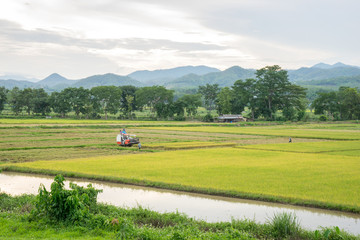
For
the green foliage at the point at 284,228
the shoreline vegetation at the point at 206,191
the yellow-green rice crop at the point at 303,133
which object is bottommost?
the yellow-green rice crop at the point at 303,133

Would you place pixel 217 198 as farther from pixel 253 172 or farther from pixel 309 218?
pixel 253 172

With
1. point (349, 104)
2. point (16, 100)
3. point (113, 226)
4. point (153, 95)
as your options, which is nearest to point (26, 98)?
point (16, 100)

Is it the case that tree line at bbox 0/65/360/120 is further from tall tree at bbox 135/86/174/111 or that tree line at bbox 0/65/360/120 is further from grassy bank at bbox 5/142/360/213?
grassy bank at bbox 5/142/360/213

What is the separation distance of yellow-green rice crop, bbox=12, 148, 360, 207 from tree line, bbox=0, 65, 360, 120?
69.7 metres

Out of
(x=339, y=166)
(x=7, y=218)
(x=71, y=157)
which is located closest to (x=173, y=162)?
(x=71, y=157)

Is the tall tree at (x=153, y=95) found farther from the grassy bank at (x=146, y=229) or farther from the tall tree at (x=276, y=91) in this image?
the grassy bank at (x=146, y=229)

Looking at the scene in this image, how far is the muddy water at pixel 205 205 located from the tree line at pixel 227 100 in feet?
251

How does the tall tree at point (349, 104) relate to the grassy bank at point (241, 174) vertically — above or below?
above

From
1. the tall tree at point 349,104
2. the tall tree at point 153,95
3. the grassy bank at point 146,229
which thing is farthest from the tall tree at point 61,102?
the grassy bank at point 146,229

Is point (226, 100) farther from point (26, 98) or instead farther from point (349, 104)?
point (26, 98)

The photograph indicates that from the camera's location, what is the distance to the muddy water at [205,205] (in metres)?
10.8

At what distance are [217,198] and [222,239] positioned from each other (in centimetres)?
548

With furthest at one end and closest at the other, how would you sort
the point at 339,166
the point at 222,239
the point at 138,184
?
the point at 339,166, the point at 138,184, the point at 222,239

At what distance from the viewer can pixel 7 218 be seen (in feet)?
30.9
